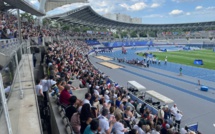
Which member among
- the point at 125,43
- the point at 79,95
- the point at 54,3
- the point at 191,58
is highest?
the point at 54,3

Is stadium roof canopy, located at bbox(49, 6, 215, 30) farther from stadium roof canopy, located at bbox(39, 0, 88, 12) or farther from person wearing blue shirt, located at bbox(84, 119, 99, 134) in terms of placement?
person wearing blue shirt, located at bbox(84, 119, 99, 134)

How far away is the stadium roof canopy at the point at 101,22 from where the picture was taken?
190 ft

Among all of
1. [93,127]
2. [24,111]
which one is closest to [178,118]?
[93,127]

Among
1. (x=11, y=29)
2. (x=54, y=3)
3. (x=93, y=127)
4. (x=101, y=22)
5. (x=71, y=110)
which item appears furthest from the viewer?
(x=101, y=22)

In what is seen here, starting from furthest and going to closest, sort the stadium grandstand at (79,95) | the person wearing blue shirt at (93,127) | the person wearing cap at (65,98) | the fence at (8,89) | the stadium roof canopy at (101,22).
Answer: the stadium roof canopy at (101,22), the person wearing cap at (65,98), the stadium grandstand at (79,95), the person wearing blue shirt at (93,127), the fence at (8,89)

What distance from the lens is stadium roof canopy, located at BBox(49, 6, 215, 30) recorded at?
2283 inches

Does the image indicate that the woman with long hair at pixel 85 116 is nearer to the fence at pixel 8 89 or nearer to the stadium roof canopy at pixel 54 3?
the fence at pixel 8 89

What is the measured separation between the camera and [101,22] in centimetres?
7744

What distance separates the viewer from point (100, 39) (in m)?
79.3

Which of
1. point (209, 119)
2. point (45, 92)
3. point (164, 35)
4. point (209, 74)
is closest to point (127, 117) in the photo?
point (45, 92)

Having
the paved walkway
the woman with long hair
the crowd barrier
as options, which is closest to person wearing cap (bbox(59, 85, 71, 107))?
the paved walkway

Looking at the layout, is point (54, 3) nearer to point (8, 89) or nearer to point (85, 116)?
point (8, 89)

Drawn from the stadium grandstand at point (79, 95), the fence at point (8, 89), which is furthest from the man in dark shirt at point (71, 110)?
the fence at point (8, 89)

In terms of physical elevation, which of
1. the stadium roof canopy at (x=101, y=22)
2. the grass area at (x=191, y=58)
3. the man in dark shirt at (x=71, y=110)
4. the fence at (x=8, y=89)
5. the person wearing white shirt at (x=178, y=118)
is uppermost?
the stadium roof canopy at (x=101, y=22)
